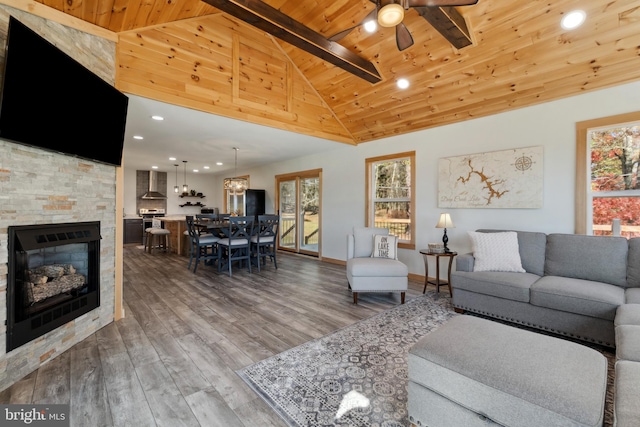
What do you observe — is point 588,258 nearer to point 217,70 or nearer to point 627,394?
point 627,394

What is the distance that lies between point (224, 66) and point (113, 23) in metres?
1.24

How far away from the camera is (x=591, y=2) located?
2490 millimetres

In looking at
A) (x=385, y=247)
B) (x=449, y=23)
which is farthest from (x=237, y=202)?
(x=449, y=23)

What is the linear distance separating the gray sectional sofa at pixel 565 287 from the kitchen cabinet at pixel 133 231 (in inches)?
355

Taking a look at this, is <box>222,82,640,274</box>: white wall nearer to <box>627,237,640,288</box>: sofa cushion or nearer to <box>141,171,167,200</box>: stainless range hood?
<box>627,237,640,288</box>: sofa cushion

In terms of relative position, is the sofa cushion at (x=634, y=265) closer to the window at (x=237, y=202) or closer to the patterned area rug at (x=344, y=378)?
the patterned area rug at (x=344, y=378)

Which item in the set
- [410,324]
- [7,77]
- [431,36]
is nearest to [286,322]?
[410,324]

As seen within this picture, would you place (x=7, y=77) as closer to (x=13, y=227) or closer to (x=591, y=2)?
(x=13, y=227)

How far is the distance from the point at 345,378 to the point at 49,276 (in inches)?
98.4

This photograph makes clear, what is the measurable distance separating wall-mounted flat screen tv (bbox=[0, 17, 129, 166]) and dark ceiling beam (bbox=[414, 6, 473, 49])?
278 centimetres

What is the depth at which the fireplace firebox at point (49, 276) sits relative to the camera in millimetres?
1960

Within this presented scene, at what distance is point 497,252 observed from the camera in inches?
126

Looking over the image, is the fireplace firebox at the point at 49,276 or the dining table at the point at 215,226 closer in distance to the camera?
the fireplace firebox at the point at 49,276

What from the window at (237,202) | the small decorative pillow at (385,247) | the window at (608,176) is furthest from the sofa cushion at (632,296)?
the window at (237,202)
